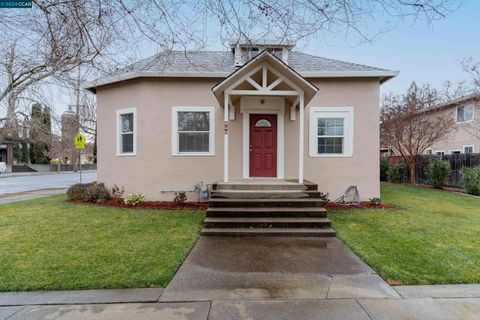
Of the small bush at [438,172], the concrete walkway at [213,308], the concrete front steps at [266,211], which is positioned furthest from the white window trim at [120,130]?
the small bush at [438,172]

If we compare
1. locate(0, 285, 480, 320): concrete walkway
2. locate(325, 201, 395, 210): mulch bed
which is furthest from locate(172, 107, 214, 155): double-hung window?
locate(0, 285, 480, 320): concrete walkway

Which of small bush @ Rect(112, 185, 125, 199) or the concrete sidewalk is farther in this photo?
small bush @ Rect(112, 185, 125, 199)

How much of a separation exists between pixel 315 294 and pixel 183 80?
26.4ft

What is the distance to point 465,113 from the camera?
707 inches

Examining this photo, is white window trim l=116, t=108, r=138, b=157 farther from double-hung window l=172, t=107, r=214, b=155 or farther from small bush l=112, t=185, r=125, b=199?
double-hung window l=172, t=107, r=214, b=155

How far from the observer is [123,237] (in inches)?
228

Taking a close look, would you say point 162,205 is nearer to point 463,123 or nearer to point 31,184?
point 31,184

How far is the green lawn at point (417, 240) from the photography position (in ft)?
13.3

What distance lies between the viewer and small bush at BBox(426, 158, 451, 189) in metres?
14.6

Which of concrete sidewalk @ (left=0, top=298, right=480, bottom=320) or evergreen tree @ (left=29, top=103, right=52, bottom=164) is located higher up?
evergreen tree @ (left=29, top=103, right=52, bottom=164)

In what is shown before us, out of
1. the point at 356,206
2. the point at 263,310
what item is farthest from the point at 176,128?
the point at 263,310

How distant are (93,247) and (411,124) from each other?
17.5 meters

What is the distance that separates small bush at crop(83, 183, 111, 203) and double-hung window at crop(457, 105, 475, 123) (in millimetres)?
21069

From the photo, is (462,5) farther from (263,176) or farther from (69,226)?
(69,226)
